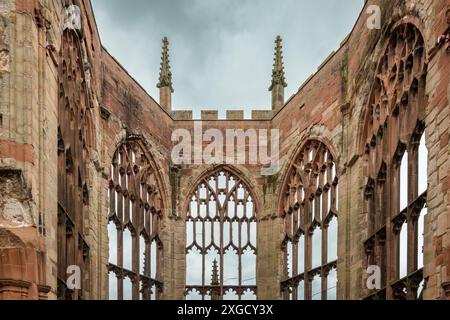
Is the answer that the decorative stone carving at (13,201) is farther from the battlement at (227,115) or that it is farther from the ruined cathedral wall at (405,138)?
the battlement at (227,115)

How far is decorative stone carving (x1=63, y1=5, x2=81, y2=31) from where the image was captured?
1470 centimetres

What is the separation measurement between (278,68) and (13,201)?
1449 centimetres

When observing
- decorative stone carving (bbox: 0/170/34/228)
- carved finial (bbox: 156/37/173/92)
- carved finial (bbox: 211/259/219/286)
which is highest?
carved finial (bbox: 156/37/173/92)

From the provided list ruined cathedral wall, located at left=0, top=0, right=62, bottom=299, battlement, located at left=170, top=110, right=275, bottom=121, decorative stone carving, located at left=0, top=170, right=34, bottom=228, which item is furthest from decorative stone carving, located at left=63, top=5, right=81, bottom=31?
battlement, located at left=170, top=110, right=275, bottom=121

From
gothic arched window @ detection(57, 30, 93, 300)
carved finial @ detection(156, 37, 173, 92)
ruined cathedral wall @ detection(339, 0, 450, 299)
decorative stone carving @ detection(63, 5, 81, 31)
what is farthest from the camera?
carved finial @ detection(156, 37, 173, 92)

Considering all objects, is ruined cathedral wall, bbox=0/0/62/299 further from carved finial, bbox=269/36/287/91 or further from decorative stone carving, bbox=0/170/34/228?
carved finial, bbox=269/36/287/91

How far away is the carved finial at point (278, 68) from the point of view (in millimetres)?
24047

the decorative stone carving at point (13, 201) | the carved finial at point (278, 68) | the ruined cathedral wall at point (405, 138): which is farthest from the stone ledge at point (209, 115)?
the decorative stone carving at point (13, 201)

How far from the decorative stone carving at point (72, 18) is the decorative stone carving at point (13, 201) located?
Answer: 4633 millimetres

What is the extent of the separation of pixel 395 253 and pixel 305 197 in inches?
234

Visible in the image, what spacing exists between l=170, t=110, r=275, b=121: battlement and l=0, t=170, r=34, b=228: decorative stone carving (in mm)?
12742
